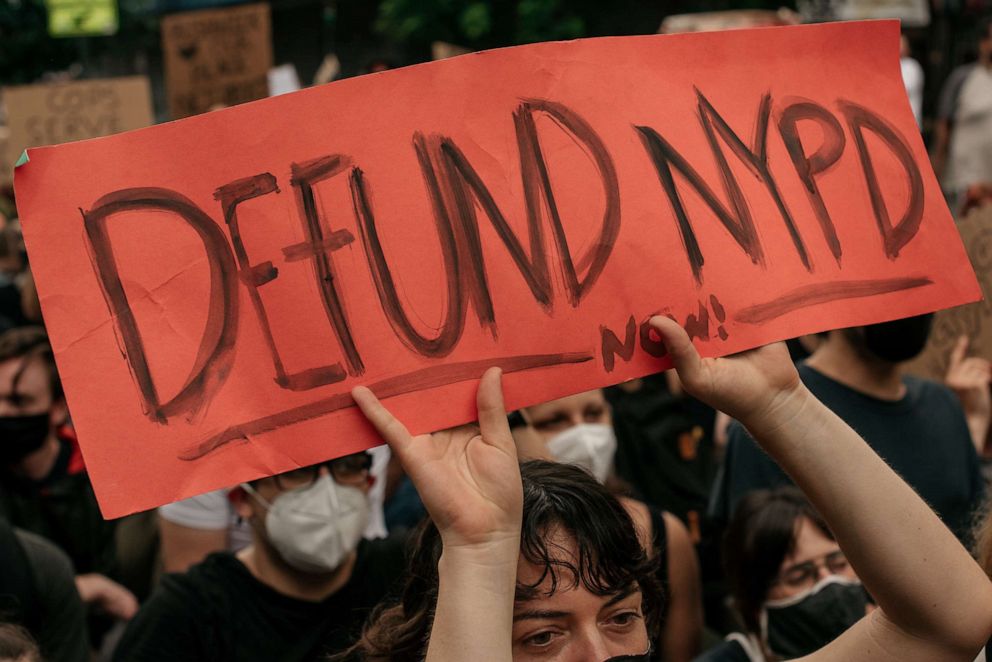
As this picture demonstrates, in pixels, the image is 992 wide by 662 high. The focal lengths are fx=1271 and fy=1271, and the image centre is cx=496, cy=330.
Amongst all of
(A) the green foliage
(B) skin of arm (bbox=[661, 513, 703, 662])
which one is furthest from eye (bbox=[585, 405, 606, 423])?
(A) the green foliage

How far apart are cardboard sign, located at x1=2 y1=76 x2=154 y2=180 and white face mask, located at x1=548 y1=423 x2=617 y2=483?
4.50m

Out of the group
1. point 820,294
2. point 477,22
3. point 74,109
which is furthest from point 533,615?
point 477,22

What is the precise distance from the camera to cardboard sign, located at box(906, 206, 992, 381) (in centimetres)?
412

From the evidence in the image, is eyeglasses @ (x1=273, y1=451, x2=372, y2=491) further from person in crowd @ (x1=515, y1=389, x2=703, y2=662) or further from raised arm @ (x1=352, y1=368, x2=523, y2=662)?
raised arm @ (x1=352, y1=368, x2=523, y2=662)

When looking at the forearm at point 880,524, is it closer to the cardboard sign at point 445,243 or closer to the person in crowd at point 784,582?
the cardboard sign at point 445,243

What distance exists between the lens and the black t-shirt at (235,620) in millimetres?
2955

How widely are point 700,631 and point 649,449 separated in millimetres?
958

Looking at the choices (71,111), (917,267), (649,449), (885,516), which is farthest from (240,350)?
(71,111)

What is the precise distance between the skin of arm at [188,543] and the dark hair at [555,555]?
62.4 inches

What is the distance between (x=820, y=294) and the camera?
1995mm

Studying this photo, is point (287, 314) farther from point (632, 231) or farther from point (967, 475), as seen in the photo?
point (967, 475)

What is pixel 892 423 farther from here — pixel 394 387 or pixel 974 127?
pixel 974 127

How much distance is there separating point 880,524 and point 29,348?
3118 mm

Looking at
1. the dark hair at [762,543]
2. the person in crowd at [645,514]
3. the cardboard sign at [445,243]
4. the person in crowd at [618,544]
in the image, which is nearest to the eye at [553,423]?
the person in crowd at [645,514]
